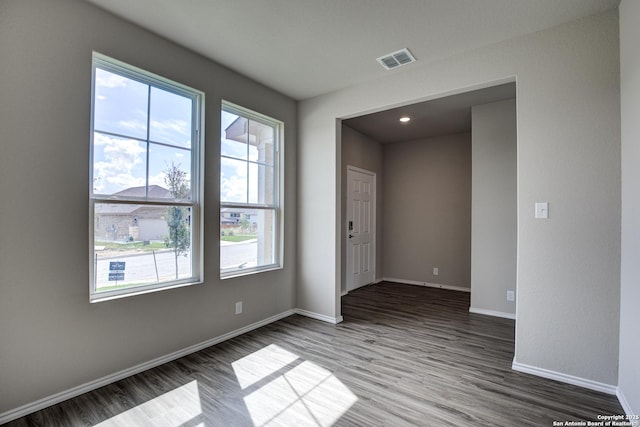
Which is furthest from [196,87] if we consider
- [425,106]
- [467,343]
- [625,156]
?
Result: [467,343]

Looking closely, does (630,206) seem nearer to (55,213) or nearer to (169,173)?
(169,173)

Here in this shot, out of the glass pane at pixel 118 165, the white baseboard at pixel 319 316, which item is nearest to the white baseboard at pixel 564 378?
the white baseboard at pixel 319 316

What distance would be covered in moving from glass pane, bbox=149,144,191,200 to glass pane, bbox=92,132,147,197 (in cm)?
7

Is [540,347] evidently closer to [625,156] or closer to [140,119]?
[625,156]

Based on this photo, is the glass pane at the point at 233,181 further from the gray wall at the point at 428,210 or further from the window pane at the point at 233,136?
the gray wall at the point at 428,210

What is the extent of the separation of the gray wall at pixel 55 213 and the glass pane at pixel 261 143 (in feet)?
3.47

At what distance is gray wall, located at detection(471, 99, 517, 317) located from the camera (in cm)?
389

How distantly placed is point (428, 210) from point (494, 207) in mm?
1713

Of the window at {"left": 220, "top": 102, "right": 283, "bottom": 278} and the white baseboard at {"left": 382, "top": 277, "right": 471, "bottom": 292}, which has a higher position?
the window at {"left": 220, "top": 102, "right": 283, "bottom": 278}

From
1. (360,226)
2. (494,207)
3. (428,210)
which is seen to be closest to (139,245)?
(360,226)

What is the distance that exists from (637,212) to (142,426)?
3.22m

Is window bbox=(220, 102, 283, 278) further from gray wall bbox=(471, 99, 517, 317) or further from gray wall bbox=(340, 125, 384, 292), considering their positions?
gray wall bbox=(471, 99, 517, 317)

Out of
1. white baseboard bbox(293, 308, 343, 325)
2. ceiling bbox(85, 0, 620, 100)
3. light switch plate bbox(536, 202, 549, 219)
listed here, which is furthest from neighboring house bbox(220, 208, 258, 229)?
light switch plate bbox(536, 202, 549, 219)

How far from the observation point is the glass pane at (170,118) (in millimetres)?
2617
